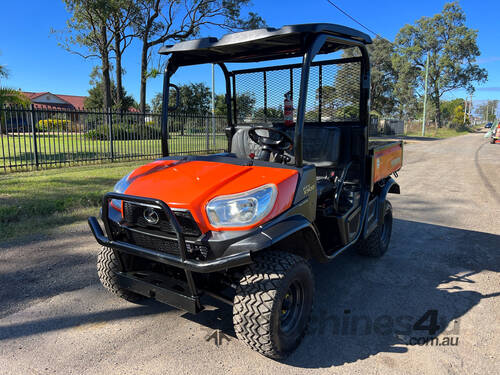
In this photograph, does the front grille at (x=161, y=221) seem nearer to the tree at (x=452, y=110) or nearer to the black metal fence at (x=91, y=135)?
the black metal fence at (x=91, y=135)

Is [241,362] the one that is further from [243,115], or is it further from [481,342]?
[243,115]

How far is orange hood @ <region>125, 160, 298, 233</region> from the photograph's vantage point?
7.72 feet

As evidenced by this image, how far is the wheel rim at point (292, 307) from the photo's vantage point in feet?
8.42

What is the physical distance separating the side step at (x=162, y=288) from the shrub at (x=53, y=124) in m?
9.38

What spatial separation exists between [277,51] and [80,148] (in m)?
10.3

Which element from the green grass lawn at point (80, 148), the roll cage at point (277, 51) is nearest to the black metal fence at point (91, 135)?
the green grass lawn at point (80, 148)

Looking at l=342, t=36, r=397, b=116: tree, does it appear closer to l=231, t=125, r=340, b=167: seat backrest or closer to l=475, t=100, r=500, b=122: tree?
l=231, t=125, r=340, b=167: seat backrest

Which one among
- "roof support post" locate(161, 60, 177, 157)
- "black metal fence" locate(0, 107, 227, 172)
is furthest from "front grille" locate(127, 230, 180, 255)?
"black metal fence" locate(0, 107, 227, 172)

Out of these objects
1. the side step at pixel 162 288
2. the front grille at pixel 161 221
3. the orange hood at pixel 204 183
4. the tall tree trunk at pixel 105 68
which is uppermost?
the tall tree trunk at pixel 105 68

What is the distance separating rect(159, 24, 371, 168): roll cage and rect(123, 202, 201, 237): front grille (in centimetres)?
89

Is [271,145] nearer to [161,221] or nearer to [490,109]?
[161,221]

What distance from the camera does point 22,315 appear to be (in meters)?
2.92

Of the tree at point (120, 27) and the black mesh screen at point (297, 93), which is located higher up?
the tree at point (120, 27)

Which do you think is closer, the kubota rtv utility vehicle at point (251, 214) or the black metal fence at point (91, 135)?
the kubota rtv utility vehicle at point (251, 214)
